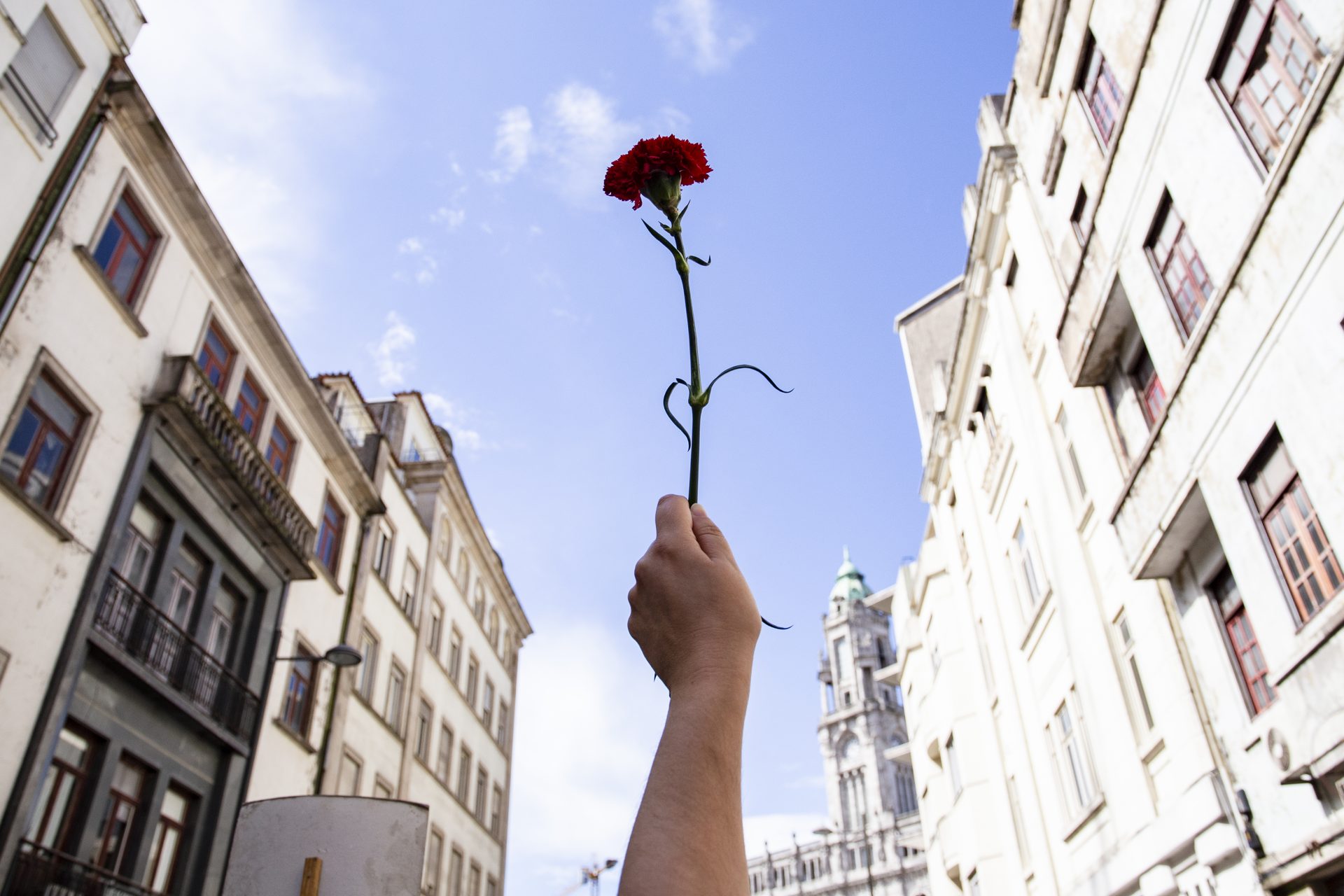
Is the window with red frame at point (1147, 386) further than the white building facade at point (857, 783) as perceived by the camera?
No

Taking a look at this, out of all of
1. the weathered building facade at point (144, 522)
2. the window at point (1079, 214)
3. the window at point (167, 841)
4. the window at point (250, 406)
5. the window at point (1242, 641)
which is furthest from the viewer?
the window at point (250, 406)

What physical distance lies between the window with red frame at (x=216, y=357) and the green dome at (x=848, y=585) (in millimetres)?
120646

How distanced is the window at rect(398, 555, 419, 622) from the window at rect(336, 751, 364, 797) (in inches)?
198

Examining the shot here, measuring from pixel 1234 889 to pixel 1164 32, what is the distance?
415 inches

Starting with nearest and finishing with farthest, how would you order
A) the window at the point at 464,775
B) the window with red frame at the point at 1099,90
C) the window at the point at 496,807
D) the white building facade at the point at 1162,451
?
the white building facade at the point at 1162,451
the window with red frame at the point at 1099,90
the window at the point at 464,775
the window at the point at 496,807

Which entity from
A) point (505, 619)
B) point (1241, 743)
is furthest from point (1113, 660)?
point (505, 619)

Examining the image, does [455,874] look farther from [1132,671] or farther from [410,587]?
[1132,671]

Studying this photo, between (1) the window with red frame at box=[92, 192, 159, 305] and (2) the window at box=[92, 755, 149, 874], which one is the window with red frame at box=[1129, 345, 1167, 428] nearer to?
(1) the window with red frame at box=[92, 192, 159, 305]

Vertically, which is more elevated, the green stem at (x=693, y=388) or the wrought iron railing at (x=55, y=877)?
the wrought iron railing at (x=55, y=877)

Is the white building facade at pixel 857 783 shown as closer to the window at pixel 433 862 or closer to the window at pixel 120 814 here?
the window at pixel 433 862

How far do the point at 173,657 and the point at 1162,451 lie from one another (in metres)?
15.3

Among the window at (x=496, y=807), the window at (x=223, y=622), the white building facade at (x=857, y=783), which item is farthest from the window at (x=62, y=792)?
the white building facade at (x=857, y=783)

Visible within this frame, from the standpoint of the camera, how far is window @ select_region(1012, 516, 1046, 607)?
Result: 60.3ft

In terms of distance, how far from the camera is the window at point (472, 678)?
3125 centimetres
